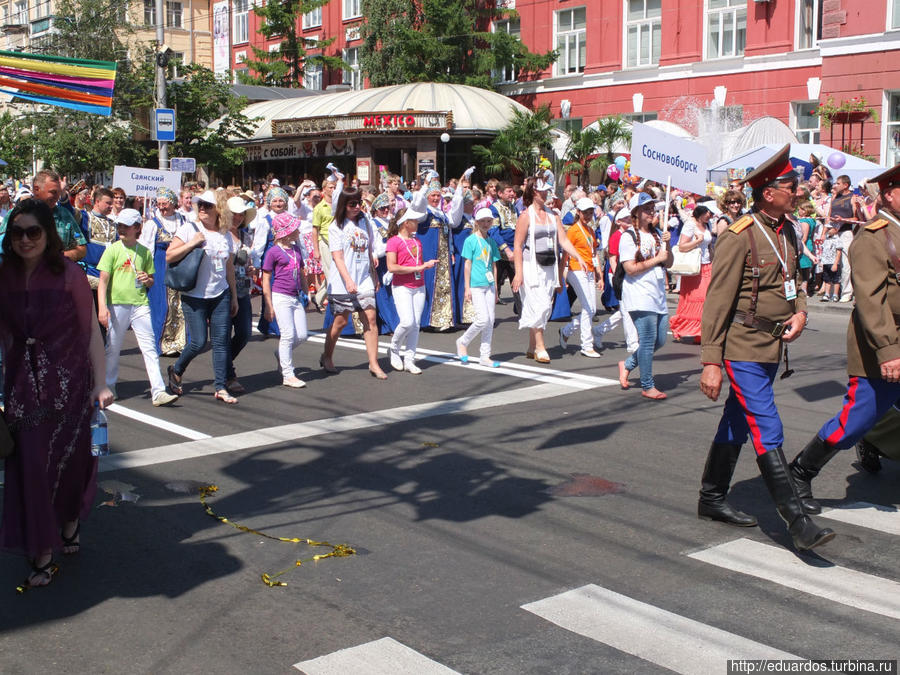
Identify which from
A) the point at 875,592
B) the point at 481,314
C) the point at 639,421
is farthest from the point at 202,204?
the point at 875,592

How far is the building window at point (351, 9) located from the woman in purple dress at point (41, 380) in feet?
138

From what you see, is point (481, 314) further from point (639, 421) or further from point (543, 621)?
point (543, 621)

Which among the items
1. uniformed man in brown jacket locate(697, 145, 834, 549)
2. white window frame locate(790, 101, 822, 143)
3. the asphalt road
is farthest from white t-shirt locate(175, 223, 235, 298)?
white window frame locate(790, 101, 822, 143)

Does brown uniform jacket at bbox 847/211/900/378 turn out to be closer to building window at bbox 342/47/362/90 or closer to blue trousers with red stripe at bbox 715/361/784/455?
blue trousers with red stripe at bbox 715/361/784/455

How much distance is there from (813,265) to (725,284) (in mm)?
11518

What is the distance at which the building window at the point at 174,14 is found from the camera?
6131 cm

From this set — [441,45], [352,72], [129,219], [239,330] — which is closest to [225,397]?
[239,330]

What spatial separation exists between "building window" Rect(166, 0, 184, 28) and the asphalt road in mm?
57261

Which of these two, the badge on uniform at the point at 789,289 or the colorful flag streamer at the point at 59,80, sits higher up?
the colorful flag streamer at the point at 59,80

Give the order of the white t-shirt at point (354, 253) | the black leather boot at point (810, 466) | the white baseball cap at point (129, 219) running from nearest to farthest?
the black leather boot at point (810, 466)
the white baseball cap at point (129, 219)
the white t-shirt at point (354, 253)

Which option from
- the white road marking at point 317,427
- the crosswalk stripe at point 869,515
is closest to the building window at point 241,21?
the white road marking at point 317,427

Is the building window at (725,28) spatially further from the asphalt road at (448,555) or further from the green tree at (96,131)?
the asphalt road at (448,555)

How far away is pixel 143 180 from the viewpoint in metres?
13.6

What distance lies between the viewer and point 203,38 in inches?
2442
